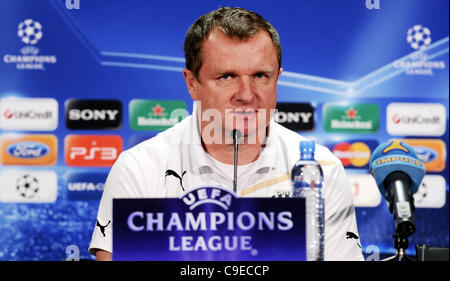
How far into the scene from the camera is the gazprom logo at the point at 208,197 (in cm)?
120

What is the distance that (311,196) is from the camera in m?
1.41

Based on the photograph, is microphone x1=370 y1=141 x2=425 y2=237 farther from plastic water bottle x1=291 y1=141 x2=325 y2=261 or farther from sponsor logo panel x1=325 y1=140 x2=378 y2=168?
sponsor logo panel x1=325 y1=140 x2=378 y2=168

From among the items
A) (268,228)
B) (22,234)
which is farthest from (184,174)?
(22,234)

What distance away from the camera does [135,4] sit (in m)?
3.38

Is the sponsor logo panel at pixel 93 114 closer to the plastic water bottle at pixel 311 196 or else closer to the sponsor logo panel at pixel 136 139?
the sponsor logo panel at pixel 136 139

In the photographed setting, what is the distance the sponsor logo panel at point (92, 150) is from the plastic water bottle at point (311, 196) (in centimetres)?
196

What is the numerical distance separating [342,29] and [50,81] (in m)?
1.63

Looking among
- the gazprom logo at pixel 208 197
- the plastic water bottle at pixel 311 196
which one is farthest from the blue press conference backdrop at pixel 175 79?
the gazprom logo at pixel 208 197

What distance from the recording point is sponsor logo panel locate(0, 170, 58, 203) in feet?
10.9

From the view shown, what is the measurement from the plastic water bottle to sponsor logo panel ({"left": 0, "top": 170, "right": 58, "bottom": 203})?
2.12 m

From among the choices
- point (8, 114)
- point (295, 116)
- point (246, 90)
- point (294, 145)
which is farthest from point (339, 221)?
point (8, 114)

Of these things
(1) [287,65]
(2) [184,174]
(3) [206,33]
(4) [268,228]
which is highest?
(1) [287,65]

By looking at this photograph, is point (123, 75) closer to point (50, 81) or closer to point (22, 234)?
point (50, 81)

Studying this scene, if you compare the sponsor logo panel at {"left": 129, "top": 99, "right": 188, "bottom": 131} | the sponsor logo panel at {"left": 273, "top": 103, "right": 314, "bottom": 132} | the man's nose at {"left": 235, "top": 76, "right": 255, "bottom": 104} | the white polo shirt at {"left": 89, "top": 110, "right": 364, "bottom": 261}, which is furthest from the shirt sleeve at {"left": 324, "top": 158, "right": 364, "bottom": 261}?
the sponsor logo panel at {"left": 129, "top": 99, "right": 188, "bottom": 131}
